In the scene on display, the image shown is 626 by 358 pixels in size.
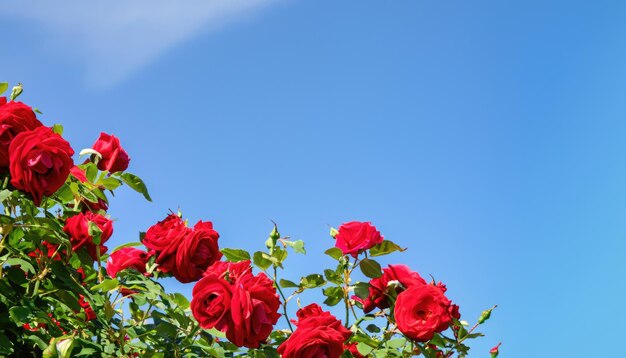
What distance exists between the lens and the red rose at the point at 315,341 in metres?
2.62

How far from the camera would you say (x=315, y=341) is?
2.62 meters

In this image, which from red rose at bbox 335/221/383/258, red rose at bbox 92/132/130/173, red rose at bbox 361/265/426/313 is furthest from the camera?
red rose at bbox 92/132/130/173

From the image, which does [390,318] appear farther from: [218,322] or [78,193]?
[78,193]

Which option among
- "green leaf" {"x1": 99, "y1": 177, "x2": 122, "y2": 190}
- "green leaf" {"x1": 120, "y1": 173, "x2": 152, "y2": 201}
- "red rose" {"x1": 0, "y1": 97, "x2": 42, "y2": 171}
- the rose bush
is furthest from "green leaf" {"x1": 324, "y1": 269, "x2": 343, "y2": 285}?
"red rose" {"x1": 0, "y1": 97, "x2": 42, "y2": 171}

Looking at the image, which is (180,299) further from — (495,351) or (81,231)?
(495,351)

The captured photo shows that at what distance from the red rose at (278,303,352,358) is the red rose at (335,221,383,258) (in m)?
0.36

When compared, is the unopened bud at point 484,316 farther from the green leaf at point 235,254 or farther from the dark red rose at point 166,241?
the dark red rose at point 166,241

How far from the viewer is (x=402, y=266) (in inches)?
123

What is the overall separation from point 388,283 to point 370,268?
145 millimetres

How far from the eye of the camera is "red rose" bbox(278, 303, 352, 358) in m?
2.62

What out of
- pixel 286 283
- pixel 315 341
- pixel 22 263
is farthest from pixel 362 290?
pixel 22 263

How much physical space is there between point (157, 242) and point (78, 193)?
36cm

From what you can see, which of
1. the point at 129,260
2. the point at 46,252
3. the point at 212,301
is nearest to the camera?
the point at 212,301

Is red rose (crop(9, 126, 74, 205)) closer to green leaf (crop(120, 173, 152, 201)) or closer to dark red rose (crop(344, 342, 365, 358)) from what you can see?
green leaf (crop(120, 173, 152, 201))
